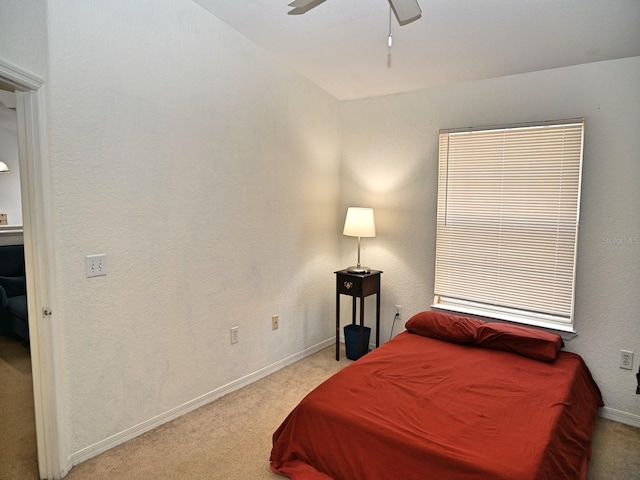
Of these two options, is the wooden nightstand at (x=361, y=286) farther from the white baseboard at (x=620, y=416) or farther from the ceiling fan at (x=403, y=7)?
the ceiling fan at (x=403, y=7)

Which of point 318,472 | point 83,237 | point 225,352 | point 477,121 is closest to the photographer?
point 318,472

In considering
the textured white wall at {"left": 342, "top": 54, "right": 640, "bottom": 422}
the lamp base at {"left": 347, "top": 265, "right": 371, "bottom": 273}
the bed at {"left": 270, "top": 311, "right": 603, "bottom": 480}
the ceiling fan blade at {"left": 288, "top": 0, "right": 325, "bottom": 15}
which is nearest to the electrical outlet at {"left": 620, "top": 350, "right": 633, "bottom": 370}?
the textured white wall at {"left": 342, "top": 54, "right": 640, "bottom": 422}

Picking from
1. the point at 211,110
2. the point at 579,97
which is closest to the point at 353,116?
the point at 211,110

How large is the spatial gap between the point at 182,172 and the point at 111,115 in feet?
1.70

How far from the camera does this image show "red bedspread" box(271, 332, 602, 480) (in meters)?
1.71

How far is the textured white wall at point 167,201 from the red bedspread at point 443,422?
0.99m

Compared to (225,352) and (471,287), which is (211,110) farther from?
(471,287)

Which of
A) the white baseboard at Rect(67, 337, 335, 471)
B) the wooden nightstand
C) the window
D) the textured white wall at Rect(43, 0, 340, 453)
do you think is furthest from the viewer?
the wooden nightstand

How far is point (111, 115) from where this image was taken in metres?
2.26

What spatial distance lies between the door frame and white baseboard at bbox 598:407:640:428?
3.29 m

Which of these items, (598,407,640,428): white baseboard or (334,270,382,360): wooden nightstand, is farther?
(334,270,382,360): wooden nightstand

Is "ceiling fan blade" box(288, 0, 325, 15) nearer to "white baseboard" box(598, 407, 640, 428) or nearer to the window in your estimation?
the window

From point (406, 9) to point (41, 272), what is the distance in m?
2.05

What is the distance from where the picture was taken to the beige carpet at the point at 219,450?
85.1 inches
